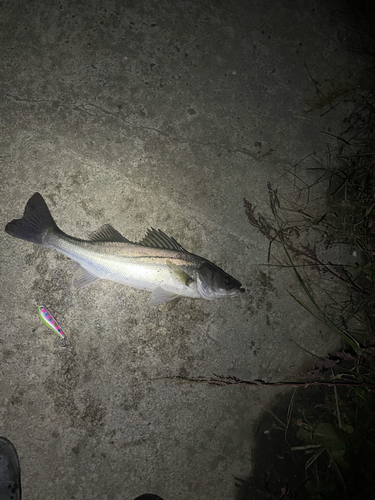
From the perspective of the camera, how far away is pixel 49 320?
295 cm

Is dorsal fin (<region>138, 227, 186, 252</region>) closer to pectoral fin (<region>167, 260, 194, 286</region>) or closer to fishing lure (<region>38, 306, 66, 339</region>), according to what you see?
pectoral fin (<region>167, 260, 194, 286</region>)

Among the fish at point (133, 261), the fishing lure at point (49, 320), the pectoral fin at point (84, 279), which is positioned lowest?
the fishing lure at point (49, 320)

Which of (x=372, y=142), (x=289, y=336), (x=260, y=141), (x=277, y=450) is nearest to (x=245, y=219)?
(x=260, y=141)

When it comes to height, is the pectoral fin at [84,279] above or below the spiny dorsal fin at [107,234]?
below

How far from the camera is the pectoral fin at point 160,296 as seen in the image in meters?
2.86

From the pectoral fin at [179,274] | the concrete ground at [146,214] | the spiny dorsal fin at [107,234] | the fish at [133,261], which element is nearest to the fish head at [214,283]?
the fish at [133,261]

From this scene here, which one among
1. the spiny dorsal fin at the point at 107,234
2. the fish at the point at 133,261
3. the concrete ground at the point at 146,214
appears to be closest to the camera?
the fish at the point at 133,261

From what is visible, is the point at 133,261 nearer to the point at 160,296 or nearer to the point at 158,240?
the point at 158,240

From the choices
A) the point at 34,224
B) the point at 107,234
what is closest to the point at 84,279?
the point at 107,234

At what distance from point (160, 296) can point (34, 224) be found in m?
1.53

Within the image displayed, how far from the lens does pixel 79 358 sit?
304cm

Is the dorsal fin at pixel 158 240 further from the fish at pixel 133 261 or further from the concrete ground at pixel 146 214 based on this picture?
the concrete ground at pixel 146 214

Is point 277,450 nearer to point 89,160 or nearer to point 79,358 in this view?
point 79,358

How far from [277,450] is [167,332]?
192cm
